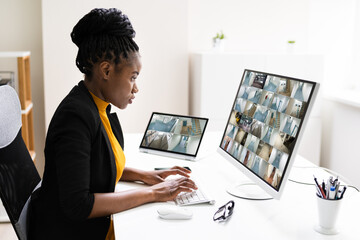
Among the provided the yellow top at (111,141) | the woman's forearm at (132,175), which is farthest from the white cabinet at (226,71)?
the yellow top at (111,141)

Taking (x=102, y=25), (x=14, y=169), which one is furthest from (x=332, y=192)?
(x=14, y=169)

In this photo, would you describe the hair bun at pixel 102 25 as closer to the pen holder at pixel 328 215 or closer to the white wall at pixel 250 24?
the pen holder at pixel 328 215

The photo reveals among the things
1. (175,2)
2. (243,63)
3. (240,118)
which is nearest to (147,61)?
(175,2)

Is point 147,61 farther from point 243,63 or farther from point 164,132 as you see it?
point 164,132

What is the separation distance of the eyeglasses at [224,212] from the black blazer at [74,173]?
36 cm

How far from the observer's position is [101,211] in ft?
4.40

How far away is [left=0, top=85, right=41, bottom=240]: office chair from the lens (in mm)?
1307

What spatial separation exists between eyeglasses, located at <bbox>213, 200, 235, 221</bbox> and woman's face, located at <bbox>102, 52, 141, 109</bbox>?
482mm

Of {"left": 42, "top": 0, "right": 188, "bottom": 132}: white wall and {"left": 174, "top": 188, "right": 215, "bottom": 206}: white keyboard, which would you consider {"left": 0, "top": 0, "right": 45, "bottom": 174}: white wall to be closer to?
{"left": 42, "top": 0, "right": 188, "bottom": 132}: white wall

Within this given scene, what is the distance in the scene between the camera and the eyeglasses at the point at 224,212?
4.37 ft

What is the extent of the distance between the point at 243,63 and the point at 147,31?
0.82 meters

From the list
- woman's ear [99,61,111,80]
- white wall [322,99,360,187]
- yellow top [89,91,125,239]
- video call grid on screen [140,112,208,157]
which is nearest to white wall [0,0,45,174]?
video call grid on screen [140,112,208,157]

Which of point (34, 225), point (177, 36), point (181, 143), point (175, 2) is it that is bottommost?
point (34, 225)

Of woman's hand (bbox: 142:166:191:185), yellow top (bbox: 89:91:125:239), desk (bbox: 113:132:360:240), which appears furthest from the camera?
woman's hand (bbox: 142:166:191:185)
